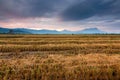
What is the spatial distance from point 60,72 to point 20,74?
255cm

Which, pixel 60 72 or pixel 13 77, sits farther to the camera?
pixel 60 72

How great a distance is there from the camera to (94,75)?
9.88 metres

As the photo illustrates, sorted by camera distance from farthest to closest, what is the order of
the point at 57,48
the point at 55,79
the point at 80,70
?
the point at 57,48 < the point at 80,70 < the point at 55,79

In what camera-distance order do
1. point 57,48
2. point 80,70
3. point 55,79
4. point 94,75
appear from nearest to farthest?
1. point 55,79
2. point 94,75
3. point 80,70
4. point 57,48

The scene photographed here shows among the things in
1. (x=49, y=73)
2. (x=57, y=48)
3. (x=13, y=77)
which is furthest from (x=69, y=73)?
(x=57, y=48)

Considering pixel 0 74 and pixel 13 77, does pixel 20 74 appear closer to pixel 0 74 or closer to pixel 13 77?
pixel 13 77

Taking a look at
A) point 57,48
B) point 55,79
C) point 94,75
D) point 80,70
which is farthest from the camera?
point 57,48

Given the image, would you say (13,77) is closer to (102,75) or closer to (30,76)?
(30,76)

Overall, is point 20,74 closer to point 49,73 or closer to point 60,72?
point 49,73

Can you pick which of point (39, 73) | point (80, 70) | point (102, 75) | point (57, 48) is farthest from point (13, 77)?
point (57, 48)

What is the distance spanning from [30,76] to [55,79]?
162cm

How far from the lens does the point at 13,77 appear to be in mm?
9500

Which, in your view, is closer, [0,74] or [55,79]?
[55,79]

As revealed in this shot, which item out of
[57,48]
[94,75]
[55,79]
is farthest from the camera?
[57,48]
